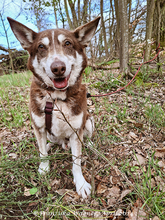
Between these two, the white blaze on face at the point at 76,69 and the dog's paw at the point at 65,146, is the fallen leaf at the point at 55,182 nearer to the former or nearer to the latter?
the dog's paw at the point at 65,146

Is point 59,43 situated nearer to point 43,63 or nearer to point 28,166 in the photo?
point 43,63

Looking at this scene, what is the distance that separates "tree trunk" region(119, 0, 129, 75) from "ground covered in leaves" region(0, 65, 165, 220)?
1.48 metres

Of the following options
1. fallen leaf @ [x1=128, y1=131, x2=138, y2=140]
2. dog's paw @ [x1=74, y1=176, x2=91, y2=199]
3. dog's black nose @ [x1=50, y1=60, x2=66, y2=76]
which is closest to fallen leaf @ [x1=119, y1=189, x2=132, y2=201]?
dog's paw @ [x1=74, y1=176, x2=91, y2=199]

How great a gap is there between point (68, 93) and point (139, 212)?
5.30 ft

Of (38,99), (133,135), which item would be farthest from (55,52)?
(133,135)

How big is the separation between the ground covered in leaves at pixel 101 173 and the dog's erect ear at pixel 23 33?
1.57 meters

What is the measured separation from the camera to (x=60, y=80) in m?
1.64

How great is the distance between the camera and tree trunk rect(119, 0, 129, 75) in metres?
3.82

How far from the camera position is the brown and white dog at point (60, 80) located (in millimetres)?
1686

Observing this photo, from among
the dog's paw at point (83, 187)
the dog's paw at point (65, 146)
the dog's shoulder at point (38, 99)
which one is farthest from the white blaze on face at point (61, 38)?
the dog's paw at point (83, 187)

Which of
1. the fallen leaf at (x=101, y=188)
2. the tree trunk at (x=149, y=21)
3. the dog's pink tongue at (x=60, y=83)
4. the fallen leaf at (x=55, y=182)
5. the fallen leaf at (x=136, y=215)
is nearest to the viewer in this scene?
the fallen leaf at (x=136, y=215)

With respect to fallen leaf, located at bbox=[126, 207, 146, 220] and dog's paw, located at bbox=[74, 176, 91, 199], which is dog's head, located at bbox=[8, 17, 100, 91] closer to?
dog's paw, located at bbox=[74, 176, 91, 199]

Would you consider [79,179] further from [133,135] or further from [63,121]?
[133,135]

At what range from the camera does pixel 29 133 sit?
276 centimetres
